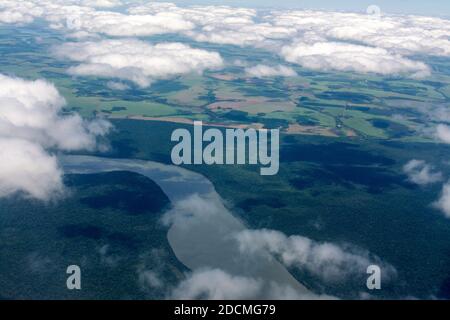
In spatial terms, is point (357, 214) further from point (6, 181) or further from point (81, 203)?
point (6, 181)

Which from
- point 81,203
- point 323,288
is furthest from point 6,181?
point 323,288

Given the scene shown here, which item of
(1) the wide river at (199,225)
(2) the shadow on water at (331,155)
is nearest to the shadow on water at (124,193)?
(1) the wide river at (199,225)

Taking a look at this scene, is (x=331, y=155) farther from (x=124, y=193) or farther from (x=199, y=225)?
(x=124, y=193)

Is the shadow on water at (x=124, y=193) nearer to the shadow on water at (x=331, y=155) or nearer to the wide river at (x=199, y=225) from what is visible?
the wide river at (x=199, y=225)

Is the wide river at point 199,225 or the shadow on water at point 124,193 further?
the shadow on water at point 124,193

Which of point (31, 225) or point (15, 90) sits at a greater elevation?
point (15, 90)

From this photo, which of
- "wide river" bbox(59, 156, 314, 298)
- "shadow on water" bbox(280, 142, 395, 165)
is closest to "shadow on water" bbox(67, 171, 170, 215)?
"wide river" bbox(59, 156, 314, 298)

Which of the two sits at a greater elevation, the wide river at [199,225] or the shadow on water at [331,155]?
the shadow on water at [331,155]

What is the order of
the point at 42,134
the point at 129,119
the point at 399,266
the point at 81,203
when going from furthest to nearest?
the point at 129,119
the point at 42,134
the point at 81,203
the point at 399,266
